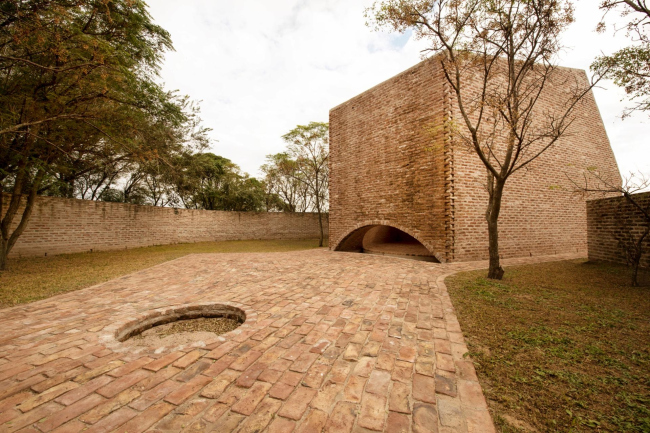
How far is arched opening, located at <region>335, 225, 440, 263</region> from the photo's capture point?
8.78 meters

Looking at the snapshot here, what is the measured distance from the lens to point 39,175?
6949mm

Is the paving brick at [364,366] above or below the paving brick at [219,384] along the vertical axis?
above

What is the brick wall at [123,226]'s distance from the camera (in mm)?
9820

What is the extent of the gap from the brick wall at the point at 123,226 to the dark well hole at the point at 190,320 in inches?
410

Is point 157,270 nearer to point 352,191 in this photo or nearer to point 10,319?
point 10,319

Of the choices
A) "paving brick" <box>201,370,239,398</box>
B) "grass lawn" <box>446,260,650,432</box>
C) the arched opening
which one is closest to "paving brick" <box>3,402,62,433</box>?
"paving brick" <box>201,370,239,398</box>

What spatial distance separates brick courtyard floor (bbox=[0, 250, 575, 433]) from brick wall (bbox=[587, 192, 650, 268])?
566 cm

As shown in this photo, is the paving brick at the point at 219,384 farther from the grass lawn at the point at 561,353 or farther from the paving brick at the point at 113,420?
the grass lawn at the point at 561,353

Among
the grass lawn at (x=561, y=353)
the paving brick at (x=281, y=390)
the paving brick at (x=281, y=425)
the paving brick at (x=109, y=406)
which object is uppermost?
the grass lawn at (x=561, y=353)

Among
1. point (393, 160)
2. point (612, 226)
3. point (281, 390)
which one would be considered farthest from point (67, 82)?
point (612, 226)

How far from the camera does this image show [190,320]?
344 cm

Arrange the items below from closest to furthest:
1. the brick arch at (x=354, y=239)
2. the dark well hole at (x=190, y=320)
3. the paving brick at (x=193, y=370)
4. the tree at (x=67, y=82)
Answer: the paving brick at (x=193, y=370)
the dark well hole at (x=190, y=320)
the tree at (x=67, y=82)
the brick arch at (x=354, y=239)

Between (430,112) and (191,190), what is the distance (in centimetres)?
1584

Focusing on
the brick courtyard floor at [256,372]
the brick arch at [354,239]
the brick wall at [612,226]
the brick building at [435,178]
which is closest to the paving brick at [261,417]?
the brick courtyard floor at [256,372]
